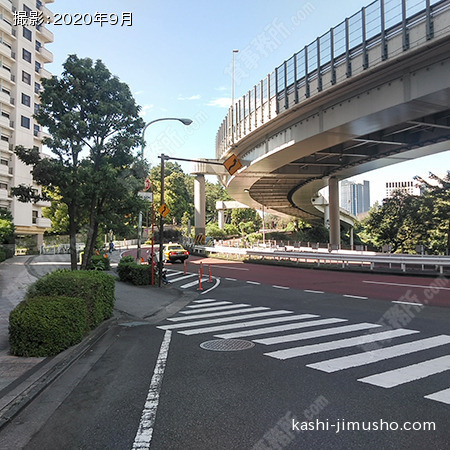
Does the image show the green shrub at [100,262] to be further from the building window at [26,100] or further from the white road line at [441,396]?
the building window at [26,100]

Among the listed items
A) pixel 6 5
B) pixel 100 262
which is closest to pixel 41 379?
pixel 100 262

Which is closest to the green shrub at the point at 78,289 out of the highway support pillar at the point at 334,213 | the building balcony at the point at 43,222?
the highway support pillar at the point at 334,213

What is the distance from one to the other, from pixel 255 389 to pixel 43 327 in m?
4.08

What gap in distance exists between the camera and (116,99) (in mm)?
14383

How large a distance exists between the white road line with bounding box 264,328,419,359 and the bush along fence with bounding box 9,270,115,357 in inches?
152

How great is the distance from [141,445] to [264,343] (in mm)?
4200

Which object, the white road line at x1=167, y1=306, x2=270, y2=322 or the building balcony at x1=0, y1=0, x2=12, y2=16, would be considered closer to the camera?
the white road line at x1=167, y1=306, x2=270, y2=322

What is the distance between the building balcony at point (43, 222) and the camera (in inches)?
2038

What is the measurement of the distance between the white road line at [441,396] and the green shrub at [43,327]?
6092mm

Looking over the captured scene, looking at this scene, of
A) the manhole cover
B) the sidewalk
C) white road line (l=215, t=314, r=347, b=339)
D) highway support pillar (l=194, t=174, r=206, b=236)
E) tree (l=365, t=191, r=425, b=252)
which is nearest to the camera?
the sidewalk

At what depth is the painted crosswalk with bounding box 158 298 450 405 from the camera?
5754mm

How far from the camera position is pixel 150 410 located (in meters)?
4.54

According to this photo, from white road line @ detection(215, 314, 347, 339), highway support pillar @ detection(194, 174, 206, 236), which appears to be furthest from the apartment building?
white road line @ detection(215, 314, 347, 339)

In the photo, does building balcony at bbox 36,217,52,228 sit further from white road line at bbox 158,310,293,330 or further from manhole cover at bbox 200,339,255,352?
manhole cover at bbox 200,339,255,352
